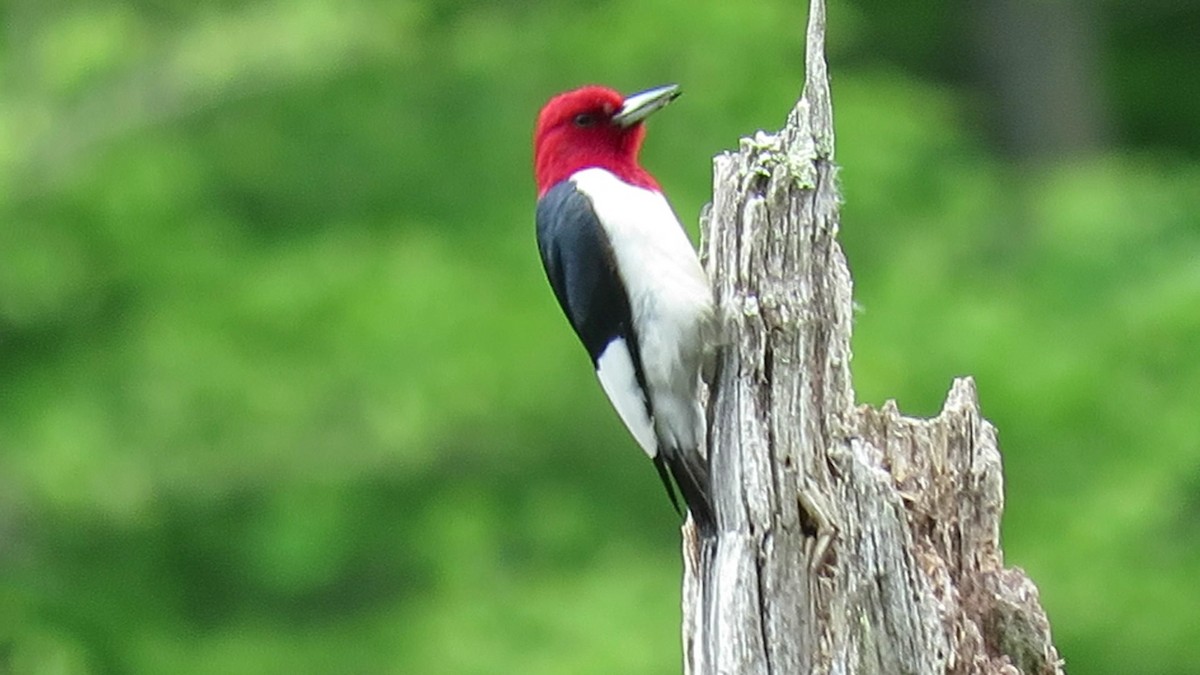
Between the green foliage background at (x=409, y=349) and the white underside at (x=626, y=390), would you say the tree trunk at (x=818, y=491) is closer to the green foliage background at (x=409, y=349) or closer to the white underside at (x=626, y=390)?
the white underside at (x=626, y=390)

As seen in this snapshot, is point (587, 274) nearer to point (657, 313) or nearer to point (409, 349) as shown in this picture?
point (657, 313)

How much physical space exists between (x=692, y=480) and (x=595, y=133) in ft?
3.28

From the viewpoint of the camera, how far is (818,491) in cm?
412

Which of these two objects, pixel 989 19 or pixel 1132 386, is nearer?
pixel 1132 386

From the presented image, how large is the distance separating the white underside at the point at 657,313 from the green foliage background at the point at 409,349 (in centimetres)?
303

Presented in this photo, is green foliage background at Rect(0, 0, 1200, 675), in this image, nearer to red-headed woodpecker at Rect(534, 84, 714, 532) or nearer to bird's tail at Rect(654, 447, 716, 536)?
red-headed woodpecker at Rect(534, 84, 714, 532)

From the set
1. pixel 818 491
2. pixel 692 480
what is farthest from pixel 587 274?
pixel 818 491

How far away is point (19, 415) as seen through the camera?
8.42m

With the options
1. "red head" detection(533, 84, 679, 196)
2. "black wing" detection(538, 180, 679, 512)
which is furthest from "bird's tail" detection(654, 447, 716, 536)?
"red head" detection(533, 84, 679, 196)

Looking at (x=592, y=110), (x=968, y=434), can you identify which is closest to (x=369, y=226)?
(x=592, y=110)

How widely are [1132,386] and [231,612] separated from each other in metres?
3.62

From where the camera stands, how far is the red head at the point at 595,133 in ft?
17.0

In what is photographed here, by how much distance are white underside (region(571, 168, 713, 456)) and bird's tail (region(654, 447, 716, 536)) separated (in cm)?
3

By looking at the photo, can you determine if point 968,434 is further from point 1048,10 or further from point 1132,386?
point 1048,10
